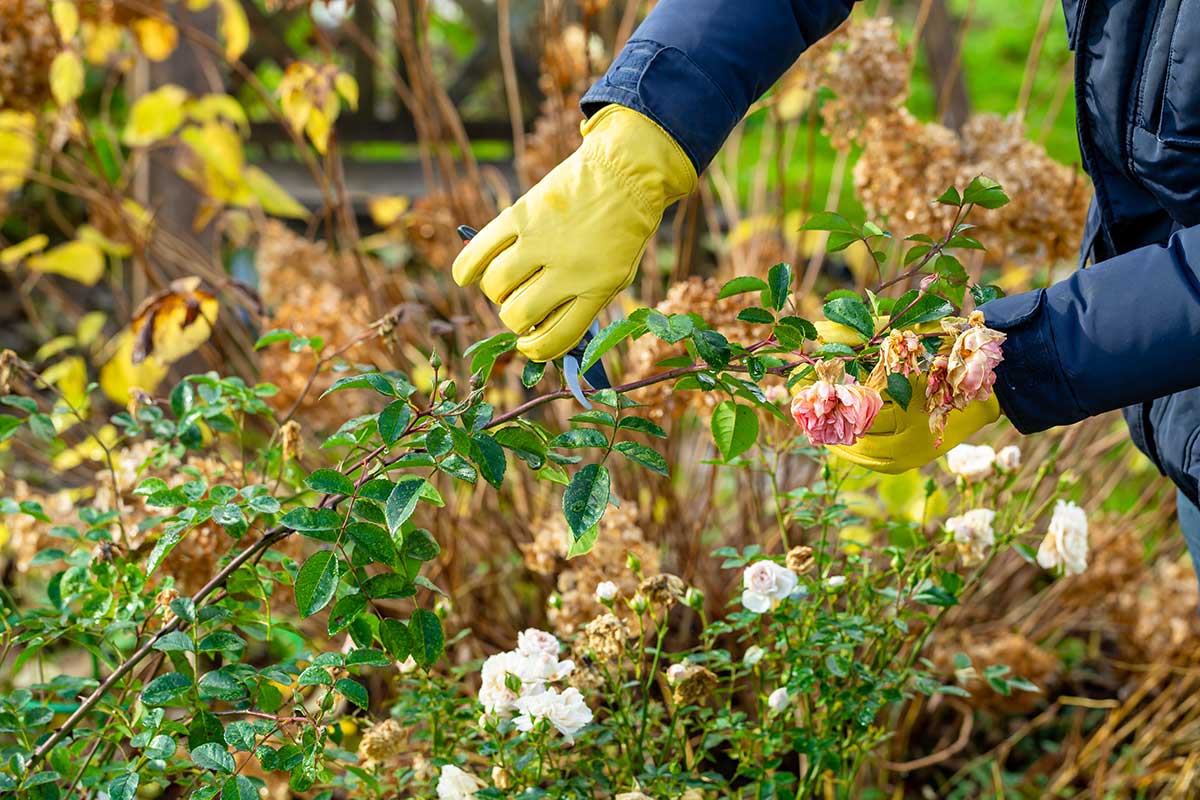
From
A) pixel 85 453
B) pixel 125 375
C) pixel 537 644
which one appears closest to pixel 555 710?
pixel 537 644

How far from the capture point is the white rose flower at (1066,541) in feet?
4.00

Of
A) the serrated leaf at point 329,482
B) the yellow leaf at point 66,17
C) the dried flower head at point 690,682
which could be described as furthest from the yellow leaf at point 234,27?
the dried flower head at point 690,682

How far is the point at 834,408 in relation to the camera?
84 centimetres

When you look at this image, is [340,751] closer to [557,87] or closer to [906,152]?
[906,152]

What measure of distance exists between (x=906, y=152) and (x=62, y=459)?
126 cm

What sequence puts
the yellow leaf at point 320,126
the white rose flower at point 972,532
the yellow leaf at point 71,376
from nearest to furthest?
the white rose flower at point 972,532 < the yellow leaf at point 320,126 < the yellow leaf at point 71,376

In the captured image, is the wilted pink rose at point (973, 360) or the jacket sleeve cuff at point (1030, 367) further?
the jacket sleeve cuff at point (1030, 367)

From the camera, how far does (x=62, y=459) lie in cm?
167

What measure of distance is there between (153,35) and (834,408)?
5.74 ft

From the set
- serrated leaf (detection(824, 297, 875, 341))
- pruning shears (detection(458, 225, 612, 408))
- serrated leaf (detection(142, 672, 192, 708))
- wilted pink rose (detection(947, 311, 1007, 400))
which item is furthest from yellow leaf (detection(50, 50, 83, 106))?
wilted pink rose (detection(947, 311, 1007, 400))

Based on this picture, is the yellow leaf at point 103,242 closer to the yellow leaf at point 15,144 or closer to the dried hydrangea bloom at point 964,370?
the yellow leaf at point 15,144

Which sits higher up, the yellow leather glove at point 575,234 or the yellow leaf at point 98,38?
the yellow leaf at point 98,38

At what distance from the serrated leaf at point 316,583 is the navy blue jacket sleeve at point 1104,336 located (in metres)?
0.56

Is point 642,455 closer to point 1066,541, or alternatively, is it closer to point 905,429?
point 905,429
